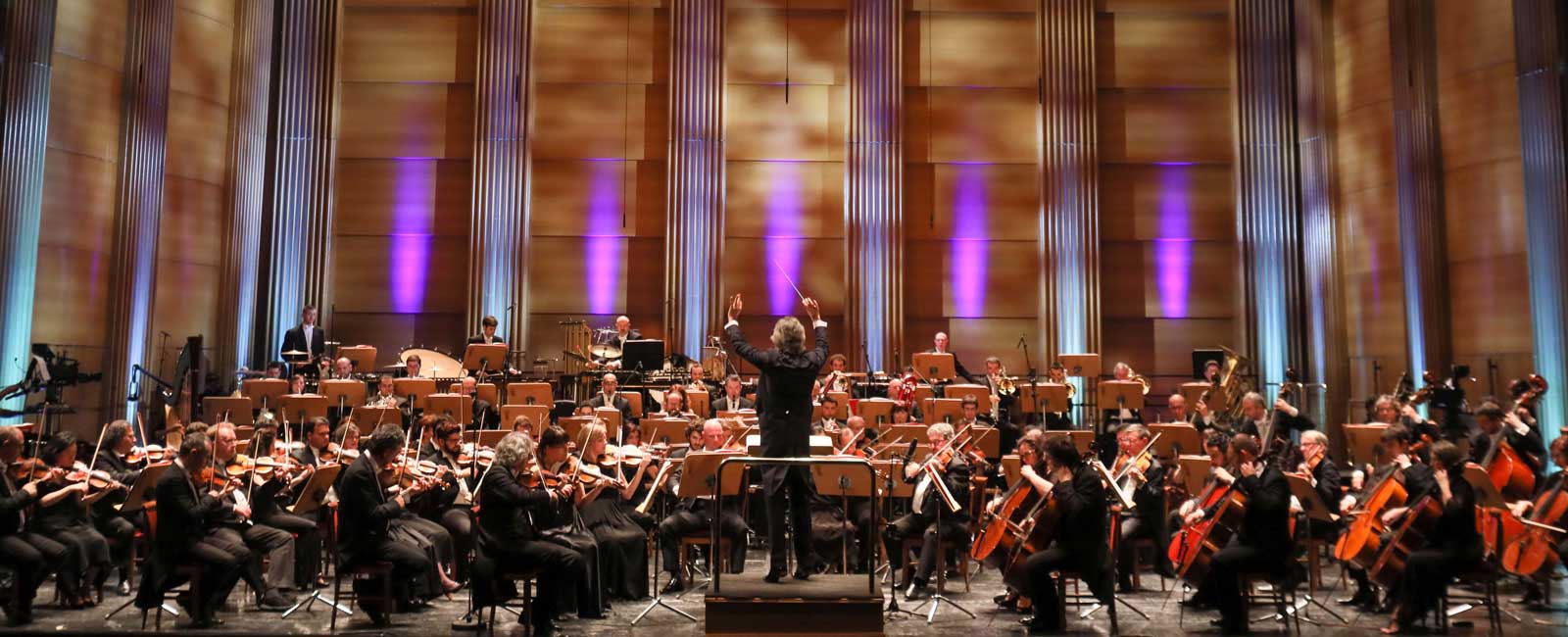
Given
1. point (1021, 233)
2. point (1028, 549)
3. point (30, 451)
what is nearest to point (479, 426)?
point (30, 451)

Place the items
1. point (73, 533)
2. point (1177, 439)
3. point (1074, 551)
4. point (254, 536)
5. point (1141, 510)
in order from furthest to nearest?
point (1177, 439) → point (1141, 510) → point (254, 536) → point (73, 533) → point (1074, 551)

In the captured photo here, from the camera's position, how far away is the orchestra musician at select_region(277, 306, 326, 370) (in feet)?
43.1

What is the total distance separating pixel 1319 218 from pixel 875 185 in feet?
17.8

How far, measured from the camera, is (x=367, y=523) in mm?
6859

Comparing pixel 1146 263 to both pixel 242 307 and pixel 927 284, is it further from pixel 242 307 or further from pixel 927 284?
pixel 242 307

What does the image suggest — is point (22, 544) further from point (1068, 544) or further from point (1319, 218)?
point (1319, 218)

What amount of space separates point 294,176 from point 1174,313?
11242 mm

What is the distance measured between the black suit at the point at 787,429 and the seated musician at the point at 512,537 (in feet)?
3.96

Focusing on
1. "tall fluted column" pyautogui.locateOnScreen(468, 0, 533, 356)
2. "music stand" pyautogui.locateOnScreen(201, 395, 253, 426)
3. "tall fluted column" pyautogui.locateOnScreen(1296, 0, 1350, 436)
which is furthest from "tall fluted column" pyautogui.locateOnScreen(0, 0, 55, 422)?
"tall fluted column" pyautogui.locateOnScreen(1296, 0, 1350, 436)

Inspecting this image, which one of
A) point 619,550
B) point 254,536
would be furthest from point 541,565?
point 254,536

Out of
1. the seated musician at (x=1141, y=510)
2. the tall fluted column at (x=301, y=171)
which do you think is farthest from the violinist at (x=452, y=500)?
the tall fluted column at (x=301, y=171)

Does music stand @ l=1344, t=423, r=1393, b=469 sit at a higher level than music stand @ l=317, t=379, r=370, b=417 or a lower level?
lower

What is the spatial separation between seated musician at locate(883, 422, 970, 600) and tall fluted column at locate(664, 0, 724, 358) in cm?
668

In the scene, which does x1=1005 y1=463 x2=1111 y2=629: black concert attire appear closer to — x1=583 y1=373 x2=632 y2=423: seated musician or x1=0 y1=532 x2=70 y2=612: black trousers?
x1=583 y1=373 x2=632 y2=423: seated musician
